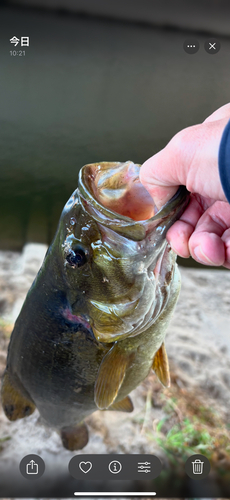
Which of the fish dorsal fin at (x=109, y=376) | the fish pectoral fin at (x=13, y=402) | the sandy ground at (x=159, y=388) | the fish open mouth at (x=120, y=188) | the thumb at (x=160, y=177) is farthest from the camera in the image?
the sandy ground at (x=159, y=388)

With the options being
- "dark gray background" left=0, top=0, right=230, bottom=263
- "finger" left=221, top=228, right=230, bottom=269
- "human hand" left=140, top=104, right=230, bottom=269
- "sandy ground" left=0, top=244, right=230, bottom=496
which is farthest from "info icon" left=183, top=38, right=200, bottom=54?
"sandy ground" left=0, top=244, right=230, bottom=496

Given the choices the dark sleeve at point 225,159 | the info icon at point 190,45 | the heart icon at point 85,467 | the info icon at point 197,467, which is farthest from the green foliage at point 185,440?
the info icon at point 190,45

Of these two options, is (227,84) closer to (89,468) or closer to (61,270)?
(61,270)

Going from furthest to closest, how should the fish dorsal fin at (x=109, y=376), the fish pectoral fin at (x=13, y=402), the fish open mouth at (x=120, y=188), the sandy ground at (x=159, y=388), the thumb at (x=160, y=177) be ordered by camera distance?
the sandy ground at (x=159, y=388) < the fish pectoral fin at (x=13, y=402) < the fish dorsal fin at (x=109, y=376) < the fish open mouth at (x=120, y=188) < the thumb at (x=160, y=177)

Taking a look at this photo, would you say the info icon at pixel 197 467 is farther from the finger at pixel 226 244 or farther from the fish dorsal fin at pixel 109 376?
the finger at pixel 226 244

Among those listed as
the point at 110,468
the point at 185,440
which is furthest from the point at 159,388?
the point at 110,468

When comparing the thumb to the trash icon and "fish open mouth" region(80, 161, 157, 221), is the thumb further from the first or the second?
the trash icon
